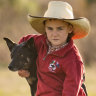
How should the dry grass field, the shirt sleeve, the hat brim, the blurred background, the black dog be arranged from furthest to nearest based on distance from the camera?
the blurred background → the dry grass field → the black dog → the hat brim → the shirt sleeve

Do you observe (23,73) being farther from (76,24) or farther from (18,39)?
(18,39)

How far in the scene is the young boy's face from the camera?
213 inches

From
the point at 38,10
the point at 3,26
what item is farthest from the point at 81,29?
the point at 38,10

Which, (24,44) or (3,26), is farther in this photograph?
(3,26)

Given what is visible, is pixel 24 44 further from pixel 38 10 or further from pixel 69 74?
pixel 38 10

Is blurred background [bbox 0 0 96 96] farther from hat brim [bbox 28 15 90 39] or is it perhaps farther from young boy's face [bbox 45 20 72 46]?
young boy's face [bbox 45 20 72 46]

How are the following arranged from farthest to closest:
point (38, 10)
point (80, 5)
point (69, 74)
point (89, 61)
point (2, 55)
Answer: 1. point (80, 5)
2. point (38, 10)
3. point (89, 61)
4. point (2, 55)
5. point (69, 74)

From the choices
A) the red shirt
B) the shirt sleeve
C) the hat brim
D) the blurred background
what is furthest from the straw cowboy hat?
the blurred background

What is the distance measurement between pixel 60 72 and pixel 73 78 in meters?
0.23

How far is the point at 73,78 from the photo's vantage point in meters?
5.21

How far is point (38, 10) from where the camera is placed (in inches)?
823

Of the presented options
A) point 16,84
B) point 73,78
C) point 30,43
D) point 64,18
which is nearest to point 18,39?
point 16,84

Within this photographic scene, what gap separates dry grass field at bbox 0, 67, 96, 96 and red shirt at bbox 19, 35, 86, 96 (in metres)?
5.98

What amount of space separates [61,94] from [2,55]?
1113 centimetres
